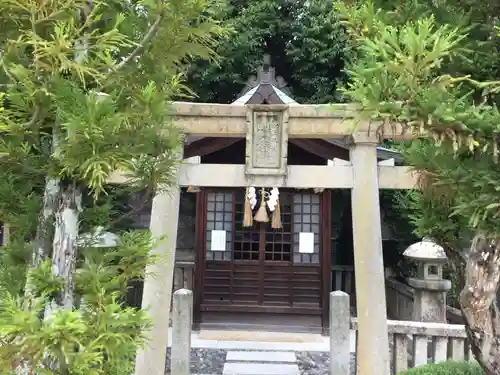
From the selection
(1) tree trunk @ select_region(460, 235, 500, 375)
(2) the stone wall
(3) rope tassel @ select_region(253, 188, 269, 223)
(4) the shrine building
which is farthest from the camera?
(2) the stone wall

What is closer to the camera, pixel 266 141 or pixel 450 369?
pixel 450 369

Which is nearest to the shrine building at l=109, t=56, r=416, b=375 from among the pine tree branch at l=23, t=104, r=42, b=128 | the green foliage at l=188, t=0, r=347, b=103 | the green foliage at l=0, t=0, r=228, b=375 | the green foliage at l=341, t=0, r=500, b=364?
the green foliage at l=341, t=0, r=500, b=364

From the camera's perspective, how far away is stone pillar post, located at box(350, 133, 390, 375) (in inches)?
221

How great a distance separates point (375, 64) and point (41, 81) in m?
1.87

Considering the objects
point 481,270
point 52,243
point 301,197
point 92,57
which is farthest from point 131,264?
point 301,197

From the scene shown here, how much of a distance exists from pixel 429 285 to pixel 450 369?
3969 mm

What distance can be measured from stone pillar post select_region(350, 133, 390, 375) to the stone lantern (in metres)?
3.24

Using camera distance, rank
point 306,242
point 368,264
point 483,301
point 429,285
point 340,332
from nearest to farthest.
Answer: point 483,301 < point 368,264 < point 340,332 < point 429,285 < point 306,242

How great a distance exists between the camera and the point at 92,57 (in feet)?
9.26

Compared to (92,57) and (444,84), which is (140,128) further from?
(444,84)

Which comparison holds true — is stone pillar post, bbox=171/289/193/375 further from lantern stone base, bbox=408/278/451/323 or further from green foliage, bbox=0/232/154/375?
lantern stone base, bbox=408/278/451/323

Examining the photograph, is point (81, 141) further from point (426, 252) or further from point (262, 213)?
point (426, 252)

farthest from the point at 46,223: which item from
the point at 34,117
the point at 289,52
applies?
the point at 289,52

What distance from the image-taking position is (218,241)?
32.3 feet
